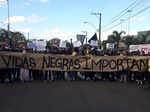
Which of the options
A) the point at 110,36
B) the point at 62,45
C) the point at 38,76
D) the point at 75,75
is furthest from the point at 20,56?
the point at 110,36

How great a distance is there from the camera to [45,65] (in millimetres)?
14602

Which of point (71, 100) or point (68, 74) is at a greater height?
point (68, 74)

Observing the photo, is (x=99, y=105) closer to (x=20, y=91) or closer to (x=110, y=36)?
(x=20, y=91)

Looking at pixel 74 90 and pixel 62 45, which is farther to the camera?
pixel 62 45

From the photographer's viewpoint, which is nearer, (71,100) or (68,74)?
(71,100)

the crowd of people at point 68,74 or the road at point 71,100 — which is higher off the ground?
the crowd of people at point 68,74

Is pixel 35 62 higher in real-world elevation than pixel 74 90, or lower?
higher

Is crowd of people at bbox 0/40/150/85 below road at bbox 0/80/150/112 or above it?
above

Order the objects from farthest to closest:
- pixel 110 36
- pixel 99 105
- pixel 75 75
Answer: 1. pixel 110 36
2. pixel 75 75
3. pixel 99 105

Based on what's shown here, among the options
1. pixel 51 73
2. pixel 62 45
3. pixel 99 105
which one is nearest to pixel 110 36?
pixel 62 45

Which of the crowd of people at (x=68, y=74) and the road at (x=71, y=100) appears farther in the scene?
the crowd of people at (x=68, y=74)

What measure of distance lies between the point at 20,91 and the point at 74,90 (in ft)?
6.79

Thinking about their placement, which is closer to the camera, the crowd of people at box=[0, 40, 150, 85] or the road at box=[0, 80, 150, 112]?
the road at box=[0, 80, 150, 112]

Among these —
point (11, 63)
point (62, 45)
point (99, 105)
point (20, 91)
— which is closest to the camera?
point (99, 105)
